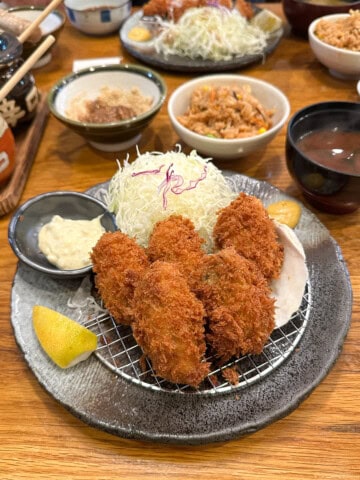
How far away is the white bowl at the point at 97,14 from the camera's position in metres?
4.04

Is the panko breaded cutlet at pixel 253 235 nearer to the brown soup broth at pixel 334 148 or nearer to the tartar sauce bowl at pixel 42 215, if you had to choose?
the brown soup broth at pixel 334 148

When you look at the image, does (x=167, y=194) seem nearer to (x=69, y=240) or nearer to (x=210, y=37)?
(x=69, y=240)

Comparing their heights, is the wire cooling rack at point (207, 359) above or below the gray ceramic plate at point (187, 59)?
below

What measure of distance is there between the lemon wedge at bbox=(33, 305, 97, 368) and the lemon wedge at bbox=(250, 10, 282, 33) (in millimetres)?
3394

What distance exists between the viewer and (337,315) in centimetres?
184

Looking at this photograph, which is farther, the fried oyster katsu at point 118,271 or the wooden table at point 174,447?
the fried oyster katsu at point 118,271

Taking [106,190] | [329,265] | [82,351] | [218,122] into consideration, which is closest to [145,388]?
[82,351]

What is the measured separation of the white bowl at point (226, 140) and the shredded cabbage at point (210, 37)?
0.83 m

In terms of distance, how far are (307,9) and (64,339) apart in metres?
3.57

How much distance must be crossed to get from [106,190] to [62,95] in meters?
0.91

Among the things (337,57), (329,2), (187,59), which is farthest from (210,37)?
(329,2)

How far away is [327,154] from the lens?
235 centimetres

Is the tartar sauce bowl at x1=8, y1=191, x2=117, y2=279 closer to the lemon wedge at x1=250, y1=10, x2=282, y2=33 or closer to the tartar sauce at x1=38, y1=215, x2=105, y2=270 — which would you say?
the tartar sauce at x1=38, y1=215, x2=105, y2=270

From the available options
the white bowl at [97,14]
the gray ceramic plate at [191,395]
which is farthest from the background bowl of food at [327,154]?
the white bowl at [97,14]
